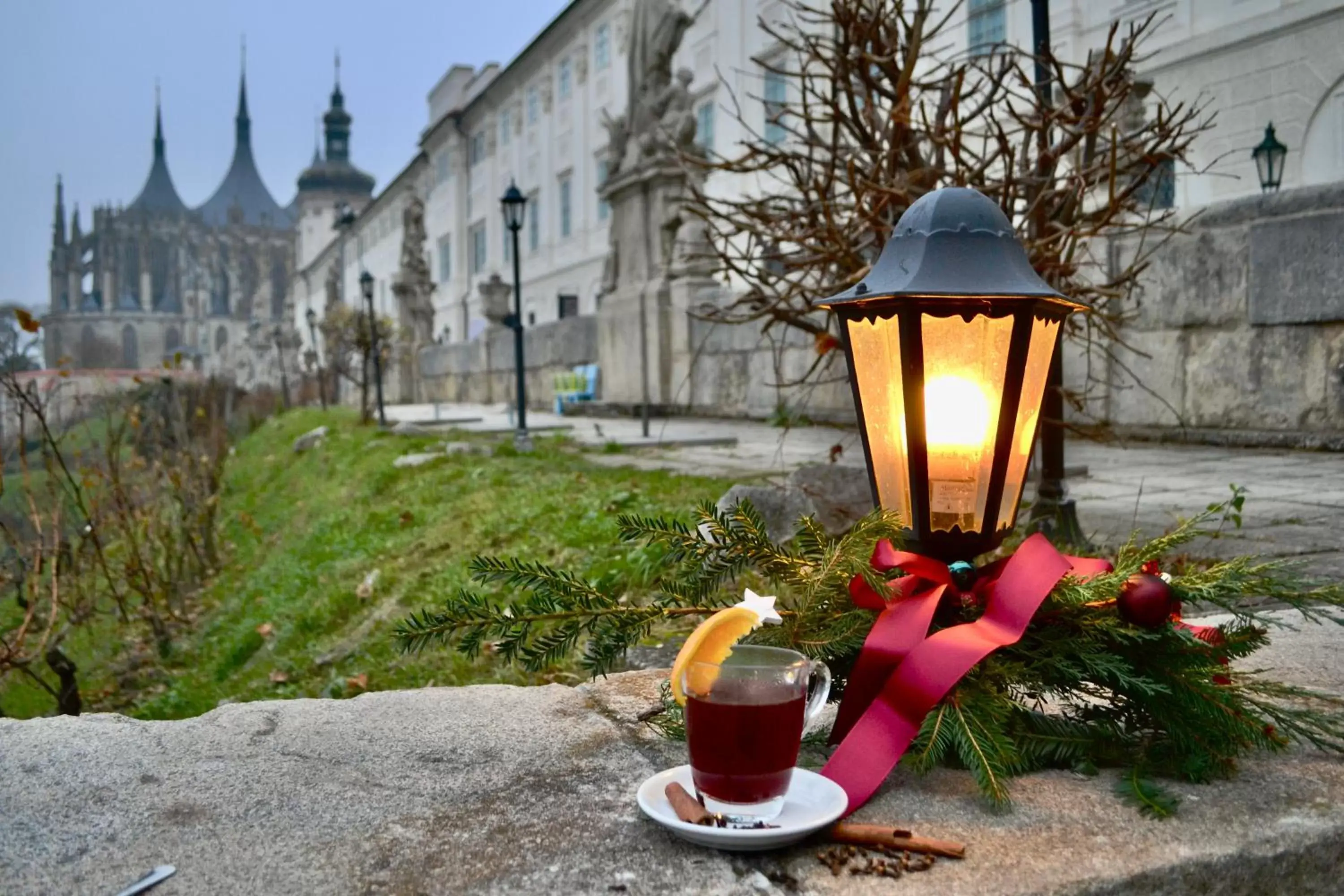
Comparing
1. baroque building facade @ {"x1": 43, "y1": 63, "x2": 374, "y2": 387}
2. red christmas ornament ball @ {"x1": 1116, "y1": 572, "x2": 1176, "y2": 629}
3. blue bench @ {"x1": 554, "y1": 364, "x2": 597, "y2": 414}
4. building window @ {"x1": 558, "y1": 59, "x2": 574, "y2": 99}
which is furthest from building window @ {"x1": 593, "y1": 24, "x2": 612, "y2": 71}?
baroque building facade @ {"x1": 43, "y1": 63, "x2": 374, "y2": 387}

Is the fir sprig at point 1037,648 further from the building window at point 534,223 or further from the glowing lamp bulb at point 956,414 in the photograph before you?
the building window at point 534,223

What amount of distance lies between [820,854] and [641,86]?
1293 cm

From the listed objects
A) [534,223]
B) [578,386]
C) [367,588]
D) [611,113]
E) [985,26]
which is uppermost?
[611,113]

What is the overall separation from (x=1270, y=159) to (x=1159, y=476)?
8370 millimetres

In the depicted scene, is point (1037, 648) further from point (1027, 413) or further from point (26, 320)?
point (26, 320)

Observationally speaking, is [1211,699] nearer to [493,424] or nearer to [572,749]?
[572,749]

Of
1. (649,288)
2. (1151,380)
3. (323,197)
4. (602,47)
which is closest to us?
(1151,380)

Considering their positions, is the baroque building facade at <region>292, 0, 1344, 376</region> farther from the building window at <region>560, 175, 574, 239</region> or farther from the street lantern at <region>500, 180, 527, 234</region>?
the street lantern at <region>500, 180, 527, 234</region>

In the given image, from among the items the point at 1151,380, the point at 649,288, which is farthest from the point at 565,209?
the point at 1151,380

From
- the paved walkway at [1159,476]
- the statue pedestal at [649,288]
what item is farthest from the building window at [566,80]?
the paved walkway at [1159,476]

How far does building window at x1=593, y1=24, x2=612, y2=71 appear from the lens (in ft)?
104

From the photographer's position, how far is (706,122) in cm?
2655

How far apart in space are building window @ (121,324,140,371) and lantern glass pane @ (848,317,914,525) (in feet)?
367

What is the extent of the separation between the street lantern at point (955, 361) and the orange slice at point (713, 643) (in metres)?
0.51
